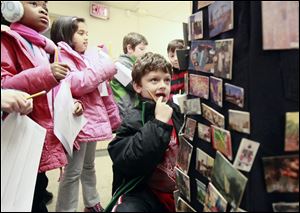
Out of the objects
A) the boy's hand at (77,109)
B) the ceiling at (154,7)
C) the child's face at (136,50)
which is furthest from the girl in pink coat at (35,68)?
the ceiling at (154,7)

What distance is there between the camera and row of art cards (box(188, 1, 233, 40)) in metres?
0.46

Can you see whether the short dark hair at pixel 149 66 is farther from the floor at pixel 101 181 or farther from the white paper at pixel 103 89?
the floor at pixel 101 181

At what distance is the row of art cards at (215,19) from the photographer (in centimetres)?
46

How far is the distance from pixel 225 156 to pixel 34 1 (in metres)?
0.78

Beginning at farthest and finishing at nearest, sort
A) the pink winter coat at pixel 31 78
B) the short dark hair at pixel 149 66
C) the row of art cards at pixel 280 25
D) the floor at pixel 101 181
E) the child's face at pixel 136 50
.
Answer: the child's face at pixel 136 50 < the floor at pixel 101 181 < the short dark hair at pixel 149 66 < the pink winter coat at pixel 31 78 < the row of art cards at pixel 280 25

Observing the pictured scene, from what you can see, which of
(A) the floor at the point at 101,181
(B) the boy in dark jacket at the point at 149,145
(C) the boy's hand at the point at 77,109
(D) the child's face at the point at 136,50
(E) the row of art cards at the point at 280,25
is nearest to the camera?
(E) the row of art cards at the point at 280,25

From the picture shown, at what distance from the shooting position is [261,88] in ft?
1.41

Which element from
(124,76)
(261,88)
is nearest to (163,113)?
(261,88)

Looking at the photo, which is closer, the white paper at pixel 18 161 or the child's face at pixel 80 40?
the white paper at pixel 18 161

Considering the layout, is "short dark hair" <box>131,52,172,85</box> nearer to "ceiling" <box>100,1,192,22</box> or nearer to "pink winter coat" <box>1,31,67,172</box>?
"pink winter coat" <box>1,31,67,172</box>

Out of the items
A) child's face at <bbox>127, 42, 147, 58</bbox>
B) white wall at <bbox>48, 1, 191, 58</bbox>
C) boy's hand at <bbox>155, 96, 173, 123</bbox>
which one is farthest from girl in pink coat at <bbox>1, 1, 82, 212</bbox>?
white wall at <bbox>48, 1, 191, 58</bbox>

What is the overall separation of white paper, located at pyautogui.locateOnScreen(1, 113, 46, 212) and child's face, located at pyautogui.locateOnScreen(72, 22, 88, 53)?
790 mm

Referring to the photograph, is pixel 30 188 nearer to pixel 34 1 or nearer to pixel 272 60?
pixel 272 60

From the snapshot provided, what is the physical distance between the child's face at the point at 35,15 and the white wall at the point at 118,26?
6.34ft
